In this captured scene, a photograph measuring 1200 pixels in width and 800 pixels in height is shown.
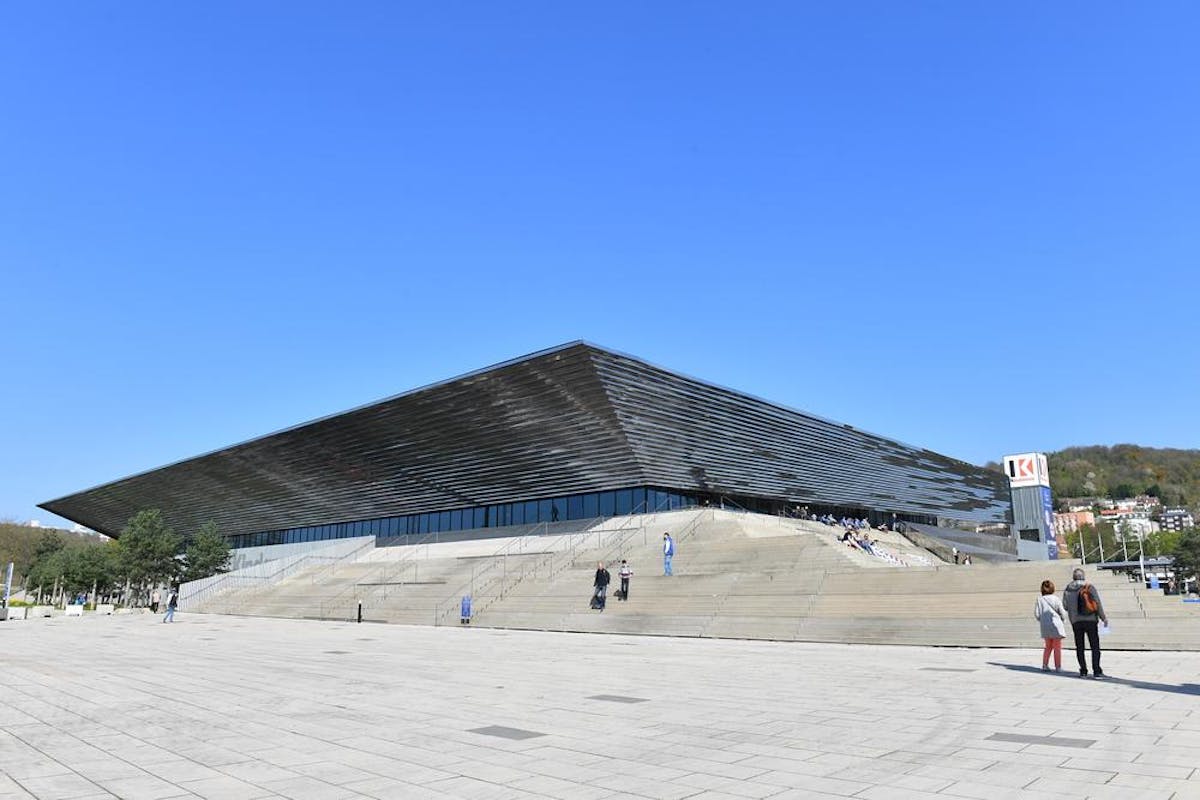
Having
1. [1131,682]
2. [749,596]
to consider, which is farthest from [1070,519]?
[1131,682]

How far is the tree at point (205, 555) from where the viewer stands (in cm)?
5431

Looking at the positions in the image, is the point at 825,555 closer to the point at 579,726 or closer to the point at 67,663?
the point at 579,726

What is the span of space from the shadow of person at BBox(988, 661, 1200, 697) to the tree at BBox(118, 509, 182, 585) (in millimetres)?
56062

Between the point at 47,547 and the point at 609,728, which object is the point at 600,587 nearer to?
the point at 609,728

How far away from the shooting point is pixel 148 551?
175 feet

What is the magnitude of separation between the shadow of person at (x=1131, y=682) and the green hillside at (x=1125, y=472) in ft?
612

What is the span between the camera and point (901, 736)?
699 centimetres

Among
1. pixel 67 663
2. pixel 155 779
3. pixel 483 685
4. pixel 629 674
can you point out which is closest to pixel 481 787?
pixel 155 779

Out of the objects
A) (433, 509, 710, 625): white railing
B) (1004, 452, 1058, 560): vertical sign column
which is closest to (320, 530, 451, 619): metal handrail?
(433, 509, 710, 625): white railing

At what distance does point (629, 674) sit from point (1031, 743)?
21.5 feet

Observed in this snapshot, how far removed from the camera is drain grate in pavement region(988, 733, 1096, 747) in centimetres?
649

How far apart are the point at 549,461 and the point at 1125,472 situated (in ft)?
634

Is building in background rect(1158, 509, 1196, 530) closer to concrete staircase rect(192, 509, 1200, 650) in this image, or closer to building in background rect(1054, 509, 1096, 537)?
building in background rect(1054, 509, 1096, 537)

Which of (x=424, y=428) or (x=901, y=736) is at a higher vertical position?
(x=424, y=428)
